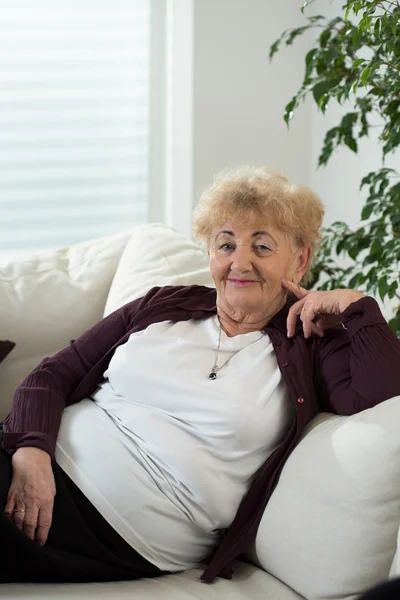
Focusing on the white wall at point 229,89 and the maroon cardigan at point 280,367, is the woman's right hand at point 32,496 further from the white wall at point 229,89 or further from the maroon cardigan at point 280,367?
the white wall at point 229,89

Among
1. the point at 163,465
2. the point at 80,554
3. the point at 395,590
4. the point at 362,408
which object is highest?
the point at 395,590

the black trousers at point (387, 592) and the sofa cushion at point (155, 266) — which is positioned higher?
the black trousers at point (387, 592)

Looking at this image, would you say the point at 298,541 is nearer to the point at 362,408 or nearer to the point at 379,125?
the point at 362,408

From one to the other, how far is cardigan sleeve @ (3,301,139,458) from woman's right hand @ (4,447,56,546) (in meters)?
0.05

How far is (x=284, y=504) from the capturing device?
5.07 ft

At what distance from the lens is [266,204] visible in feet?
5.94

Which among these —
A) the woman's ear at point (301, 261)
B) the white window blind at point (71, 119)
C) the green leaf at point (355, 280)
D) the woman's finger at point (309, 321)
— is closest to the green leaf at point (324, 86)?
the green leaf at point (355, 280)

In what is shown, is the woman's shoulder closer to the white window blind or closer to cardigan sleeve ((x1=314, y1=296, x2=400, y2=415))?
cardigan sleeve ((x1=314, y1=296, x2=400, y2=415))

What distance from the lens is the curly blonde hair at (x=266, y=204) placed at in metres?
1.81

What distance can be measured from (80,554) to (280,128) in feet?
7.76

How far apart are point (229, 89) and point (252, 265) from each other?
183 cm

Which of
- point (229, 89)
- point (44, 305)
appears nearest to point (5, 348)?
point (44, 305)

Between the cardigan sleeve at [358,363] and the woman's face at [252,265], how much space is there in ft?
0.54

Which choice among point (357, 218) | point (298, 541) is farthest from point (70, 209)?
Result: point (298, 541)
